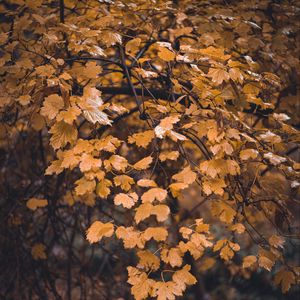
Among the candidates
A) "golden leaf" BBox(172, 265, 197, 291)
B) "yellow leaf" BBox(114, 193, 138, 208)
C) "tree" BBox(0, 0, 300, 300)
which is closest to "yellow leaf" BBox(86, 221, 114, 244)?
"tree" BBox(0, 0, 300, 300)

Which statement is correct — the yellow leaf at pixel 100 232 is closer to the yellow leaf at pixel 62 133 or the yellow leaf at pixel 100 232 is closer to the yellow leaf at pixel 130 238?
the yellow leaf at pixel 130 238

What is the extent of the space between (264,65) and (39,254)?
7.58 ft

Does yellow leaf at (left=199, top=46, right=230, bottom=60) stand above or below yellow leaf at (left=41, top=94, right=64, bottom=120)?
above

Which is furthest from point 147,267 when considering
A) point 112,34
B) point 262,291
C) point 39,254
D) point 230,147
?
point 262,291

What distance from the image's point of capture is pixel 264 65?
9.34 ft

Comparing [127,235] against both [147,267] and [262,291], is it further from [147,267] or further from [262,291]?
[262,291]

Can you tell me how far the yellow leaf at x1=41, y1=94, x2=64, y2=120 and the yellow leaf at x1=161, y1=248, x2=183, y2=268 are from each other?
2.58 feet

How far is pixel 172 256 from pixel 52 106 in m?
0.86

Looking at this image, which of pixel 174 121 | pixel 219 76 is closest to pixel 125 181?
pixel 174 121

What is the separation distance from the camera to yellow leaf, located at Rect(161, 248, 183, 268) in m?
1.70

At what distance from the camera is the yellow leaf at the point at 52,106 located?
1709 millimetres

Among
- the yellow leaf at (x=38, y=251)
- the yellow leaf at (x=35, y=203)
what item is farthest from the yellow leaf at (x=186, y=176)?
the yellow leaf at (x=38, y=251)

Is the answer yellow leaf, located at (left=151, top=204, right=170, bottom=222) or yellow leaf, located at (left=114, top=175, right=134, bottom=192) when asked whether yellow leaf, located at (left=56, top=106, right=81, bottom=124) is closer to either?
yellow leaf, located at (left=114, top=175, right=134, bottom=192)

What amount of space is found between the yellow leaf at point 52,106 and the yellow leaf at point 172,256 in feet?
2.58
